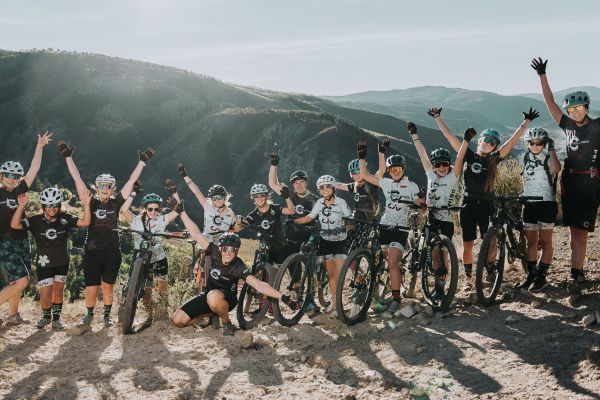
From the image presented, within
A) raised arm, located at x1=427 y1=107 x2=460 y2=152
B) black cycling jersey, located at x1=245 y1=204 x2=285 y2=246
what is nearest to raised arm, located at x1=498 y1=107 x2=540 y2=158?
raised arm, located at x1=427 y1=107 x2=460 y2=152

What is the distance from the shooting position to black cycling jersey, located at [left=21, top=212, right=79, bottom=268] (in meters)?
7.52

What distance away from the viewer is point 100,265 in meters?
A: 7.70

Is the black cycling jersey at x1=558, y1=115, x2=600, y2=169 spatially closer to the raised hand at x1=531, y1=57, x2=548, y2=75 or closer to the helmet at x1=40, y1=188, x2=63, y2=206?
the raised hand at x1=531, y1=57, x2=548, y2=75

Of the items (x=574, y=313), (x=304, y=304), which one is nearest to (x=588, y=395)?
(x=574, y=313)

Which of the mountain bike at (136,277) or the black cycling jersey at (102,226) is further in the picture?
the black cycling jersey at (102,226)

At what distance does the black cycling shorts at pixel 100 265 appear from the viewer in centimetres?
765

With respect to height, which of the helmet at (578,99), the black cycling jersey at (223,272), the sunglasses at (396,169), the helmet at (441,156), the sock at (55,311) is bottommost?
the sock at (55,311)

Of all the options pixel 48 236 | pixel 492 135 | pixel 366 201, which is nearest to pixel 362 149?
pixel 366 201

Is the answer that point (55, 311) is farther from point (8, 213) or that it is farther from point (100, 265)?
point (8, 213)

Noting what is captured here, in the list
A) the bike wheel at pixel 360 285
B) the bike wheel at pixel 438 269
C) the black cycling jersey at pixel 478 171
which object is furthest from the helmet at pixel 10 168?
the black cycling jersey at pixel 478 171

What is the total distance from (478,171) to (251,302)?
3992 mm

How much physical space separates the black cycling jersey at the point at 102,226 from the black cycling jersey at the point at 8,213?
1.06 metres

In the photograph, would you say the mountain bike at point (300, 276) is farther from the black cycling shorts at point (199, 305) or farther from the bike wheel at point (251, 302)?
the black cycling shorts at point (199, 305)

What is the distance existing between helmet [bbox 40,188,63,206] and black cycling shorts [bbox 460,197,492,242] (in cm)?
601
